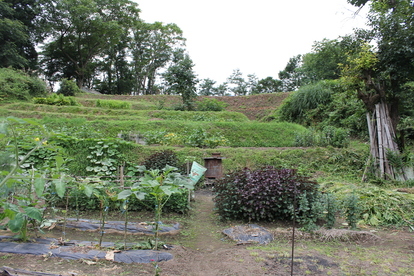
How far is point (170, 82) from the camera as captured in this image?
48.7 feet

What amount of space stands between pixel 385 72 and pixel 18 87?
16.1m

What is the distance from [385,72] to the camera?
6863 mm

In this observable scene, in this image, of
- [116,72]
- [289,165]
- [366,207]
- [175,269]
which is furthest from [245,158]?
[116,72]

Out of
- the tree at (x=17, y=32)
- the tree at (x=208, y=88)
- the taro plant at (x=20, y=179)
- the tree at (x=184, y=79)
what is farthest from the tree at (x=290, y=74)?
the taro plant at (x=20, y=179)

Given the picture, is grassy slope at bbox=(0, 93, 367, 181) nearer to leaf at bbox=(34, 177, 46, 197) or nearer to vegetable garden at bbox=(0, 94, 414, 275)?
vegetable garden at bbox=(0, 94, 414, 275)

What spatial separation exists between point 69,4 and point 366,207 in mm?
27434

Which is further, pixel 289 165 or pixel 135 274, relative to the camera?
pixel 289 165

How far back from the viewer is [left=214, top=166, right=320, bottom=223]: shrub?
432cm

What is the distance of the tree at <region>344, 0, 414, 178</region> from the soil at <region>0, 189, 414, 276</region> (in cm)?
336

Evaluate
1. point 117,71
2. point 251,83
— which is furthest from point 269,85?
point 117,71

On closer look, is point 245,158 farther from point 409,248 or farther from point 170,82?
point 170,82

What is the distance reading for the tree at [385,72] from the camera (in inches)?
257

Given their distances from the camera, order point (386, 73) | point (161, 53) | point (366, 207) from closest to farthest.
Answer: point (366, 207)
point (386, 73)
point (161, 53)

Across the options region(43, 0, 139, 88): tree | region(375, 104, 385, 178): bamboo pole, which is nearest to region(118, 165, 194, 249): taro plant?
region(375, 104, 385, 178): bamboo pole
